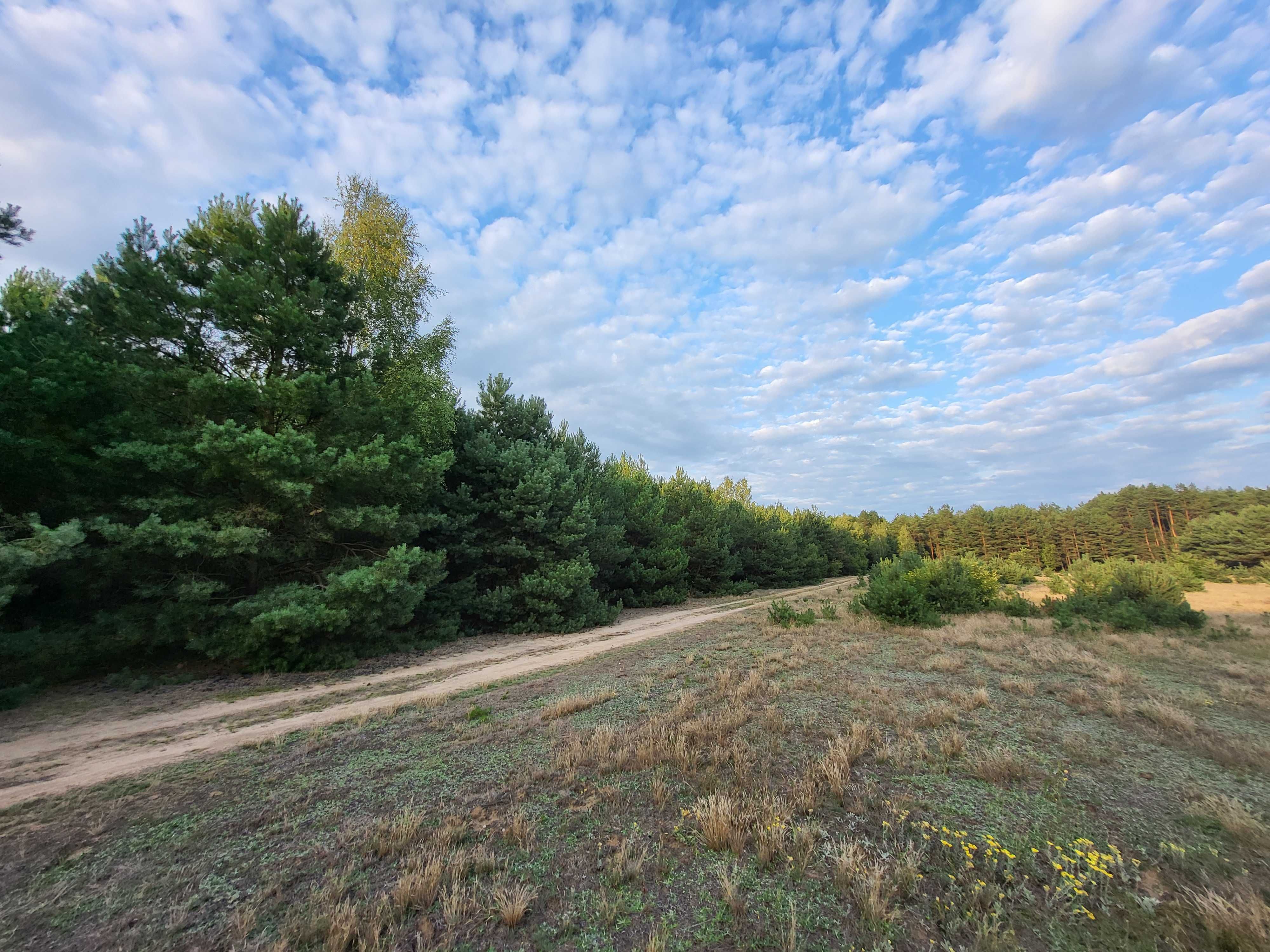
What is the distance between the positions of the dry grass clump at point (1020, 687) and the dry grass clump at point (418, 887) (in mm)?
8468

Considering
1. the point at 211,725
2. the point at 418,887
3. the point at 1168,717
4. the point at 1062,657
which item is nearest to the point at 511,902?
the point at 418,887

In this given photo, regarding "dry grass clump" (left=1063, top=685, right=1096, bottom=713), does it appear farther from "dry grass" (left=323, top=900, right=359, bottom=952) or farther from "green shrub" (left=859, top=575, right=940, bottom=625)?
"dry grass" (left=323, top=900, right=359, bottom=952)

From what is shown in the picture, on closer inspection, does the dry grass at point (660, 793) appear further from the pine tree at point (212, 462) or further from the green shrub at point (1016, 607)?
the green shrub at point (1016, 607)

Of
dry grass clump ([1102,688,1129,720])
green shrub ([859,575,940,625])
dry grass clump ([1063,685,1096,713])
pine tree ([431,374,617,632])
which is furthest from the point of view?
pine tree ([431,374,617,632])

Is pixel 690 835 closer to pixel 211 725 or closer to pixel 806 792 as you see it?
pixel 806 792

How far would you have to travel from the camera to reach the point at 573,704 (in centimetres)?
706

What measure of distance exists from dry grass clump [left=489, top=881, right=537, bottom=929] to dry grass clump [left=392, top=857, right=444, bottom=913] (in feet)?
1.22

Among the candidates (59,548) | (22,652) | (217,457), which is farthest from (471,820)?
(22,652)

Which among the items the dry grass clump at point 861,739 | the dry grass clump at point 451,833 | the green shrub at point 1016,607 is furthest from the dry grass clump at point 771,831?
the green shrub at point 1016,607

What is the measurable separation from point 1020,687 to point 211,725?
12599mm

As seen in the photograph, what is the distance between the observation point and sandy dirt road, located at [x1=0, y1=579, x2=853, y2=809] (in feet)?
17.6

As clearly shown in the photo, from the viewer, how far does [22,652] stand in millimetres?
8328

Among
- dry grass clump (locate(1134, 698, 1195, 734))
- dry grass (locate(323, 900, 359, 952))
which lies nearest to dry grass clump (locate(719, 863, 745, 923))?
dry grass (locate(323, 900, 359, 952))

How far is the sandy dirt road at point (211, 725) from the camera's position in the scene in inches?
211
